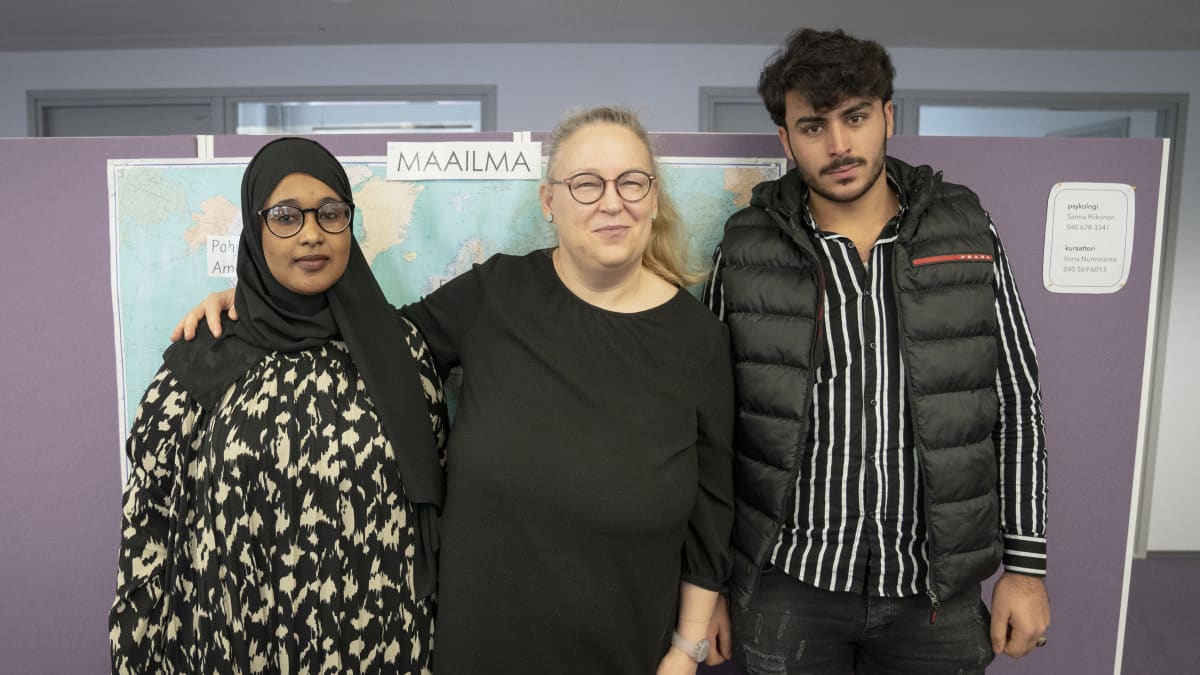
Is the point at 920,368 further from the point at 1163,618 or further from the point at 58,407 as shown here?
the point at 1163,618

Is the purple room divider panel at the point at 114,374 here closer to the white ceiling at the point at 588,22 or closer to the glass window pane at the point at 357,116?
the white ceiling at the point at 588,22

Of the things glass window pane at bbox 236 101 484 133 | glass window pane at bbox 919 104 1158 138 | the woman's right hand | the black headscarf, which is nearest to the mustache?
the black headscarf

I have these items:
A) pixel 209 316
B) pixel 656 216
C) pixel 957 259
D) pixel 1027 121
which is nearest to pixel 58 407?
pixel 209 316

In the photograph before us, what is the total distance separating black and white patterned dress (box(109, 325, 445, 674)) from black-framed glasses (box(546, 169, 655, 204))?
1.69 feet

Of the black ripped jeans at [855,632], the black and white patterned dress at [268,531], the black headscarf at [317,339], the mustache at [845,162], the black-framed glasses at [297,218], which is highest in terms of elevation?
the mustache at [845,162]

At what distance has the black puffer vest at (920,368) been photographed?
46.4 inches

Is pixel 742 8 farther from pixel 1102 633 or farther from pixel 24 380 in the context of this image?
pixel 24 380

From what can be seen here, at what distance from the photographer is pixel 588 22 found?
3605mm

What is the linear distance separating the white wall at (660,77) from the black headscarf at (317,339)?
116 inches

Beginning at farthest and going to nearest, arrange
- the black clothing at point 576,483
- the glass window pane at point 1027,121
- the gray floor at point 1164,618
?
1. the glass window pane at point 1027,121
2. the gray floor at point 1164,618
3. the black clothing at point 576,483

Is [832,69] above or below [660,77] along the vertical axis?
below

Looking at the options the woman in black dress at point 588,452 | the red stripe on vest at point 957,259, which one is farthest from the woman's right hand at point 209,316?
the red stripe on vest at point 957,259

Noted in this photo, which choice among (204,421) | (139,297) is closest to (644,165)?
(204,421)

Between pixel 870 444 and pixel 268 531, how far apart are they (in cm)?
106
